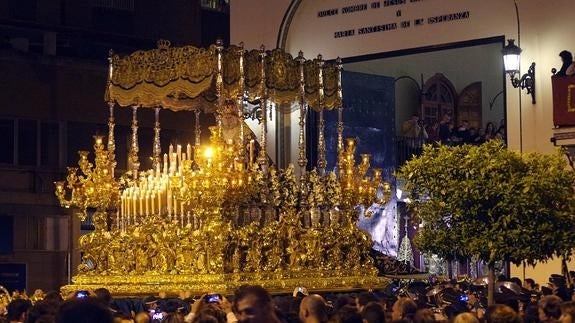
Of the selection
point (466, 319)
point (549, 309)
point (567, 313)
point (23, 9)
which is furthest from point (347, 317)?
point (23, 9)

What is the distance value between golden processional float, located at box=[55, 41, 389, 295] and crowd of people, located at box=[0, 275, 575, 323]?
0.94 m

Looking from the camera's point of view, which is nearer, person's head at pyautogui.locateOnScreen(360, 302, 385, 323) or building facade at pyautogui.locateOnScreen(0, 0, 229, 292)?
person's head at pyautogui.locateOnScreen(360, 302, 385, 323)

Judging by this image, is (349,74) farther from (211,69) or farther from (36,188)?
(36,188)

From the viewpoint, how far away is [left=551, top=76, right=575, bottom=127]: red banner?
2375 cm

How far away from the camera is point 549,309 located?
44.2 ft

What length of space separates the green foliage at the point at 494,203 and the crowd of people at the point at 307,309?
0.69m

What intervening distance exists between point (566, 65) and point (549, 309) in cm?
1168

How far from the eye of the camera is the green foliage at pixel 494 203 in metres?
19.8

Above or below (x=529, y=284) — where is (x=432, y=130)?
above

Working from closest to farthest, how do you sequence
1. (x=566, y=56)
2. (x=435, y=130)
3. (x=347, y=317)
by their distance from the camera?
(x=347, y=317), (x=566, y=56), (x=435, y=130)

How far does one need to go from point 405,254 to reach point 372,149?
108 inches

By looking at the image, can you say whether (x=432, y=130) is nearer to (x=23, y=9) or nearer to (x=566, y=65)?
(x=566, y=65)

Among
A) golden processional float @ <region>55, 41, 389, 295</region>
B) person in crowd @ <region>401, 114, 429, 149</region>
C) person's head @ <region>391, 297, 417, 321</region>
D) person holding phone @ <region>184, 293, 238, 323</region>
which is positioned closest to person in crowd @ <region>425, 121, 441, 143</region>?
person in crowd @ <region>401, 114, 429, 149</region>

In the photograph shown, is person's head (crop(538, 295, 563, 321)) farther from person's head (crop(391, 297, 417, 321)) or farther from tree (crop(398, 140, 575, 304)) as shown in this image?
tree (crop(398, 140, 575, 304))
